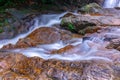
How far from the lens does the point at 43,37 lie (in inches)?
276

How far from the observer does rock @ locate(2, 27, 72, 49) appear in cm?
655

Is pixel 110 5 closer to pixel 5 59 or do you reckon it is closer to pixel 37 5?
pixel 37 5

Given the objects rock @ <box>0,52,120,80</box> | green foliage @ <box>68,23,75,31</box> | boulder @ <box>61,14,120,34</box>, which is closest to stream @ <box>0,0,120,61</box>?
rock @ <box>0,52,120,80</box>

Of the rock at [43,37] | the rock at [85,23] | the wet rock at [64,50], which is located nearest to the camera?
the wet rock at [64,50]

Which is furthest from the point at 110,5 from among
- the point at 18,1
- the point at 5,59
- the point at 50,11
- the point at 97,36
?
the point at 5,59

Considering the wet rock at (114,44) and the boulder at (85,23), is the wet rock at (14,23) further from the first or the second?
the wet rock at (114,44)

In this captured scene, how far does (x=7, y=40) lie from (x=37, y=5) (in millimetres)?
3370

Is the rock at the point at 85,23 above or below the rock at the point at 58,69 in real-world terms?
below

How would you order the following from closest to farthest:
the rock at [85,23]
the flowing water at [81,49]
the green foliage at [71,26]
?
1. the flowing water at [81,49]
2. the rock at [85,23]
3. the green foliage at [71,26]

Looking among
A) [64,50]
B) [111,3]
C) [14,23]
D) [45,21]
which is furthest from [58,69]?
[111,3]

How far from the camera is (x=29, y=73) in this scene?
15.0 ft

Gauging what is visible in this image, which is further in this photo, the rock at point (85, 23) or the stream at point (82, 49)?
the rock at point (85, 23)

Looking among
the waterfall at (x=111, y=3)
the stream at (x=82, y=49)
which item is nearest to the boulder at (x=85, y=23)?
the stream at (x=82, y=49)

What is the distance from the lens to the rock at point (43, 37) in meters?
6.55
